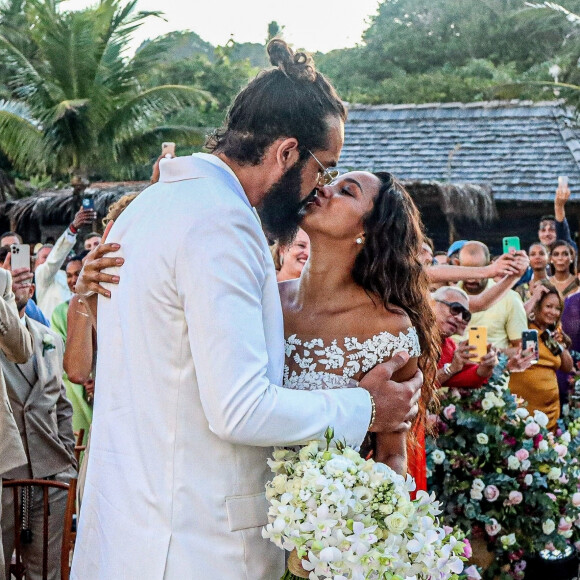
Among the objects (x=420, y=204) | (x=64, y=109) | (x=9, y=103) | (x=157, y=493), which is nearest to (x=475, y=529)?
(x=157, y=493)

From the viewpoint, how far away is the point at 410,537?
229 cm

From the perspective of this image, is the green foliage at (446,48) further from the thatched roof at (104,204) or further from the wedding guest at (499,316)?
the wedding guest at (499,316)

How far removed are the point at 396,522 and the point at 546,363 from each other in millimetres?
5658

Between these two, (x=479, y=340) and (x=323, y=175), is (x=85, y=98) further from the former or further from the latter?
(x=323, y=175)

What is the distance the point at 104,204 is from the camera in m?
18.4

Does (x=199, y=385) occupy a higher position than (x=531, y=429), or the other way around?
(x=199, y=385)

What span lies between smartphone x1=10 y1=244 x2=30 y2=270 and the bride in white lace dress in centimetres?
265

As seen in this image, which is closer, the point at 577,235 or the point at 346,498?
the point at 346,498

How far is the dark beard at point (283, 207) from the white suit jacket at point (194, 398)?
0.54 feet

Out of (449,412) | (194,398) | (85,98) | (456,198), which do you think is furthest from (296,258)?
(85,98)

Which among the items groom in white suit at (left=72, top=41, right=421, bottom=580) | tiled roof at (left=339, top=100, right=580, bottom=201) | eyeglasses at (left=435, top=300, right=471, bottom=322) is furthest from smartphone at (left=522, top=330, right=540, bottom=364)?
tiled roof at (left=339, top=100, right=580, bottom=201)

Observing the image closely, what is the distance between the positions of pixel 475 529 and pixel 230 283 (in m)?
3.66

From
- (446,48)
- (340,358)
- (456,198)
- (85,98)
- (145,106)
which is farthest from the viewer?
(446,48)

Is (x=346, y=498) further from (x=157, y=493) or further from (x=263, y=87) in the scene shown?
(x=263, y=87)
